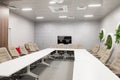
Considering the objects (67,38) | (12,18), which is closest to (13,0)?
(12,18)

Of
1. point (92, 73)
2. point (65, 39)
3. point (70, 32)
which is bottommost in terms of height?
point (92, 73)

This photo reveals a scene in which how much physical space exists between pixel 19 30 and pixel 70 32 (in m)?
4.47

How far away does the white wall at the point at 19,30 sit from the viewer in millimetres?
7457

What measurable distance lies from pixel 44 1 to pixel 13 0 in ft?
3.74

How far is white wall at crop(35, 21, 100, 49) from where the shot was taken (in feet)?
35.5

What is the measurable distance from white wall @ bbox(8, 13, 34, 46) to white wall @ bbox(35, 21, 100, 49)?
1077mm

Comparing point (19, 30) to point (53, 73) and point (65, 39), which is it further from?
point (53, 73)

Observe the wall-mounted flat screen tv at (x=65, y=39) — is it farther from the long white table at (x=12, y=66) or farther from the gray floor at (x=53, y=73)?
the long white table at (x=12, y=66)

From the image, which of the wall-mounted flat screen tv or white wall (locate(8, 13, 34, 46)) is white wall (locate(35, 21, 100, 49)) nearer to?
the wall-mounted flat screen tv

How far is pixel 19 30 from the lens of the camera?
8398 millimetres

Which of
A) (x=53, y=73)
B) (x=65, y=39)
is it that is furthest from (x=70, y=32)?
(x=53, y=73)

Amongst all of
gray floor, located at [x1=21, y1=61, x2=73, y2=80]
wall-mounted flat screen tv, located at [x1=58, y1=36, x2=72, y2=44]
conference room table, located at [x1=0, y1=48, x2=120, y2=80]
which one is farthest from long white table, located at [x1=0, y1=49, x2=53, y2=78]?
wall-mounted flat screen tv, located at [x1=58, y1=36, x2=72, y2=44]

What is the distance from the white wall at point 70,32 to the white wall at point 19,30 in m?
1.08

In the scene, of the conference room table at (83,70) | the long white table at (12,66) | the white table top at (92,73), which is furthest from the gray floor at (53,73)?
the white table top at (92,73)
